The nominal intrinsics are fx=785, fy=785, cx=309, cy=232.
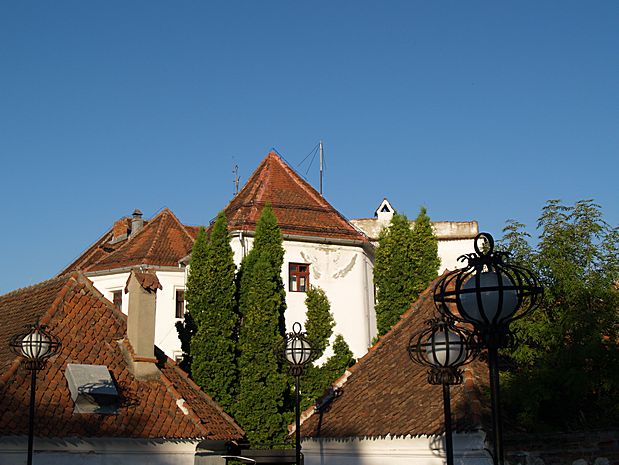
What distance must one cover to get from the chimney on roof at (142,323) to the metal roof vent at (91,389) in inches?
43.9

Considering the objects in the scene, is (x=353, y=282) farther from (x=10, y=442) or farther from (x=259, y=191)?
(x=10, y=442)

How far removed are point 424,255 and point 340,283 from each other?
367cm

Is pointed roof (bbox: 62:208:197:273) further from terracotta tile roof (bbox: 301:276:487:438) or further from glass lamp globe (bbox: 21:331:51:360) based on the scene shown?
glass lamp globe (bbox: 21:331:51:360)

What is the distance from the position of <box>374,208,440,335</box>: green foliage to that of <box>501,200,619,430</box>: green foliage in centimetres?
1713

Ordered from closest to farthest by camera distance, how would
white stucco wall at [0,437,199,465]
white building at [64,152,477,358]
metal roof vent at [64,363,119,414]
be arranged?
white stucco wall at [0,437,199,465], metal roof vent at [64,363,119,414], white building at [64,152,477,358]

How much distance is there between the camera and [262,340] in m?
25.8

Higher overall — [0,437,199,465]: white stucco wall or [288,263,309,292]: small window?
[288,263,309,292]: small window

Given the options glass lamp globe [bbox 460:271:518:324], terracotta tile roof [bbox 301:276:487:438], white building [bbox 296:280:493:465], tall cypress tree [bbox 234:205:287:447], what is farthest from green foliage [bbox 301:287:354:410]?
glass lamp globe [bbox 460:271:518:324]

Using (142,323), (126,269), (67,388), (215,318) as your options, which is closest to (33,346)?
(67,388)

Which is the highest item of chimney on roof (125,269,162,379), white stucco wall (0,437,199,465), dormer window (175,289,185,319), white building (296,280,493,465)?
dormer window (175,289,185,319)

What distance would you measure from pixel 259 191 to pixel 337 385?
54.0 ft

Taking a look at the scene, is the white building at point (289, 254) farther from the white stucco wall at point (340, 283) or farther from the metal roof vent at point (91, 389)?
the metal roof vent at point (91, 389)

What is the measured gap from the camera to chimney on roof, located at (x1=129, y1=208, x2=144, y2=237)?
144ft

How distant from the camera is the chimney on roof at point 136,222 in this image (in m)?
43.9
